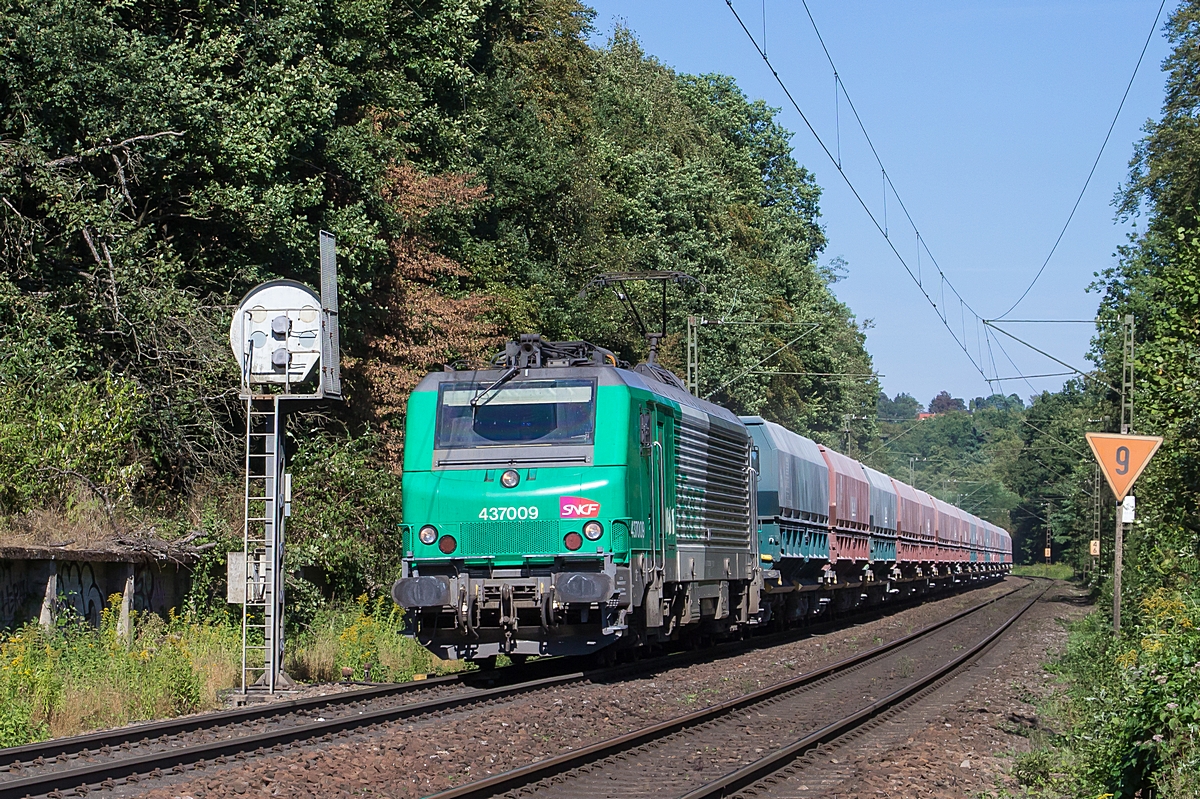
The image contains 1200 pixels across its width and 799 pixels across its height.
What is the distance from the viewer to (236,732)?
1173 centimetres

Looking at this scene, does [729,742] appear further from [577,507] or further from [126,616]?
[126,616]

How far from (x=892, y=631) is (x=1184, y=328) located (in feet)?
37.0

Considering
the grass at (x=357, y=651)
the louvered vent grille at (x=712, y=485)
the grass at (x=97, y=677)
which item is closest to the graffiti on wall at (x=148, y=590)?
the grass at (x=97, y=677)

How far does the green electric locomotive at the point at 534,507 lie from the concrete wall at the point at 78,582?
3.51 m

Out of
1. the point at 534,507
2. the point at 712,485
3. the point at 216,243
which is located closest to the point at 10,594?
the point at 534,507

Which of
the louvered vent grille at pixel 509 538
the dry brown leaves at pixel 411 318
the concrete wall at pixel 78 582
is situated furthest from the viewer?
the dry brown leaves at pixel 411 318

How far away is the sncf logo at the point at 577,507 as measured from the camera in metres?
15.0

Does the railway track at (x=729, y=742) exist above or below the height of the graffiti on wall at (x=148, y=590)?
below

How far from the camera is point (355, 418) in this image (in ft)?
85.6

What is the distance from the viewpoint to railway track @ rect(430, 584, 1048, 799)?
9.35 m

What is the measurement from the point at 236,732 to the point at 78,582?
173 inches

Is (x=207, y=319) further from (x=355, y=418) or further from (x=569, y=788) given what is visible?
(x=569, y=788)

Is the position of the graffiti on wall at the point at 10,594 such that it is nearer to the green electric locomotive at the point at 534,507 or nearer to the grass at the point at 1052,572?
the green electric locomotive at the point at 534,507

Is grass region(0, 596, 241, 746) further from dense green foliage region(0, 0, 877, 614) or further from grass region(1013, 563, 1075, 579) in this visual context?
grass region(1013, 563, 1075, 579)
